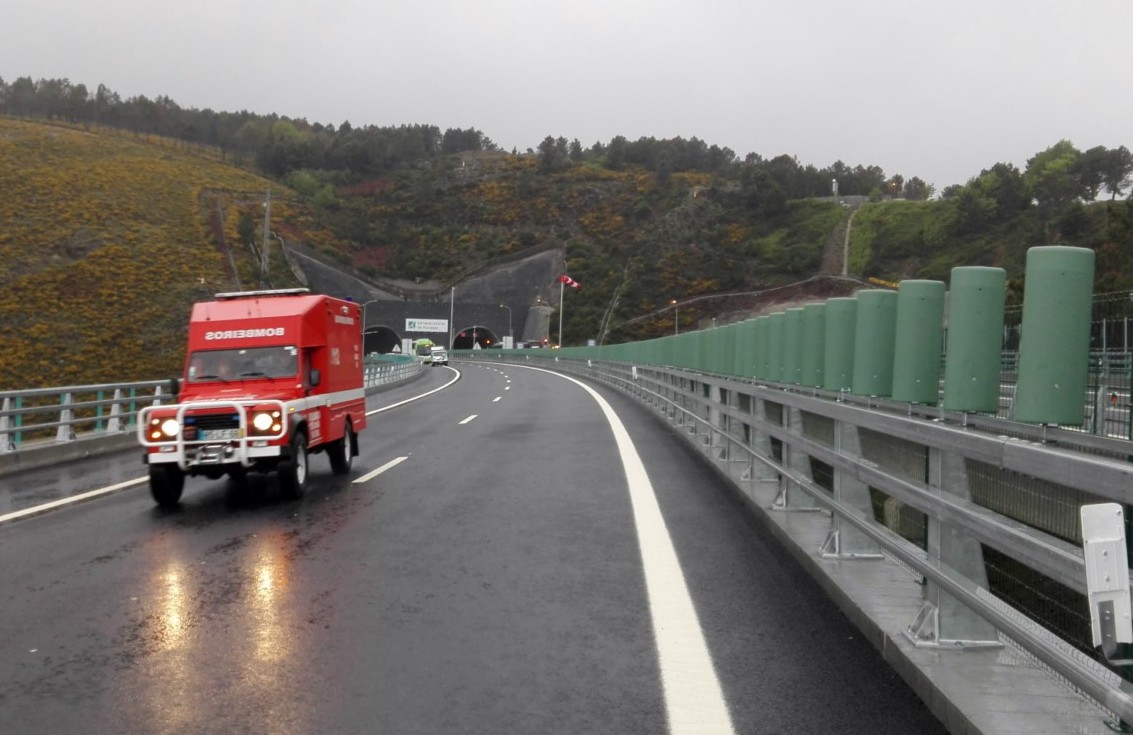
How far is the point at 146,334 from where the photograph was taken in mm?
61750

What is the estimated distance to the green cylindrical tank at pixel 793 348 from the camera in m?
14.0

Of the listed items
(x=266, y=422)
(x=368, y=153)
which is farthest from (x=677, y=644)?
(x=368, y=153)

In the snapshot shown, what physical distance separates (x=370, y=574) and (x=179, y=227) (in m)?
90.4

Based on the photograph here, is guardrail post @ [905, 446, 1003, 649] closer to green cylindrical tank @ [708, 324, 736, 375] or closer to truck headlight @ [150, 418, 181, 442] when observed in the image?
truck headlight @ [150, 418, 181, 442]

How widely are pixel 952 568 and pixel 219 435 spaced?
8559 millimetres

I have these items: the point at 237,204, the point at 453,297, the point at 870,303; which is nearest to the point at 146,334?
the point at 237,204

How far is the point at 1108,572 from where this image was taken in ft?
8.32

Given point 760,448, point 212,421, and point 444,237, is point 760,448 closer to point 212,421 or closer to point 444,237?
point 212,421

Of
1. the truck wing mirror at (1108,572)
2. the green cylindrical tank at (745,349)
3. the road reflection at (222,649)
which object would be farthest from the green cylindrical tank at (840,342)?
the truck wing mirror at (1108,572)

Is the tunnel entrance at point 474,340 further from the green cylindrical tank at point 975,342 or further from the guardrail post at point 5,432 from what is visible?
the green cylindrical tank at point 975,342

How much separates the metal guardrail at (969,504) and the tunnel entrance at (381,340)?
99525mm

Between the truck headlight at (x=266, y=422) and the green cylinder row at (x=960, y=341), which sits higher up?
the green cylinder row at (x=960, y=341)

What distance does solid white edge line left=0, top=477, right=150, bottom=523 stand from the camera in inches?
389

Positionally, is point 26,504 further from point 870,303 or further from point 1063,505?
point 1063,505
